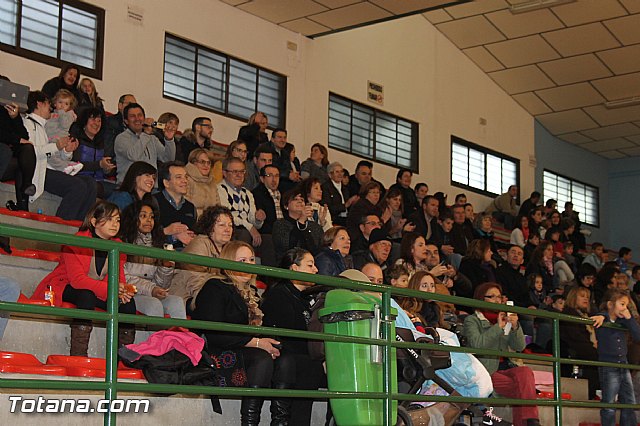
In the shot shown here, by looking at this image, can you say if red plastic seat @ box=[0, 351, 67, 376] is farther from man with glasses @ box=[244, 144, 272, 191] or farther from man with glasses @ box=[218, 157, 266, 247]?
man with glasses @ box=[244, 144, 272, 191]

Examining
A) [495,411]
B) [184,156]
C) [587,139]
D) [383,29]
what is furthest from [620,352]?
[587,139]

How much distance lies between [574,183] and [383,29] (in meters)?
7.71

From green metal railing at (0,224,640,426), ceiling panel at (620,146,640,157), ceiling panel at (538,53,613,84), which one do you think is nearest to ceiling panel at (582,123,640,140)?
ceiling panel at (620,146,640,157)

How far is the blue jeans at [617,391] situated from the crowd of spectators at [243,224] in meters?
0.89

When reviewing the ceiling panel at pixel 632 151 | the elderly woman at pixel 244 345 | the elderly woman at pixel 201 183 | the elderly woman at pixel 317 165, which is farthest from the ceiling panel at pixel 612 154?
the elderly woman at pixel 244 345

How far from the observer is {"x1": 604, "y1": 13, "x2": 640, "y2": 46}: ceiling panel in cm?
1570

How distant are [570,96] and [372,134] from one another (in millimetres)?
4740

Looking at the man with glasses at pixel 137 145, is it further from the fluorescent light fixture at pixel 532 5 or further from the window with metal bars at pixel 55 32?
the fluorescent light fixture at pixel 532 5

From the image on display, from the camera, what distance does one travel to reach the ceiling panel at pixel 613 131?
2020 centimetres

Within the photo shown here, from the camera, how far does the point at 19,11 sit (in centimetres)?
1090

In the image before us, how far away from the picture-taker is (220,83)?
13367 millimetres

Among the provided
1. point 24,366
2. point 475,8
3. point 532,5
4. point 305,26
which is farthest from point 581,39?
point 24,366

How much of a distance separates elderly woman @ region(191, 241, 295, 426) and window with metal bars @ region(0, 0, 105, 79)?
584 cm

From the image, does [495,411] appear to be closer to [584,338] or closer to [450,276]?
[584,338]
